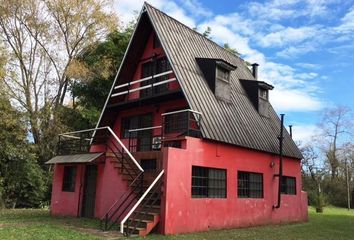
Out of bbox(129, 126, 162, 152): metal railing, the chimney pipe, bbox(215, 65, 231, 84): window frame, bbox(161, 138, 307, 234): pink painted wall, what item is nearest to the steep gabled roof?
bbox(161, 138, 307, 234): pink painted wall

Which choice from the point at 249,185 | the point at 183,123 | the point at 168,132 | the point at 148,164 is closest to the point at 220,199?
the point at 249,185

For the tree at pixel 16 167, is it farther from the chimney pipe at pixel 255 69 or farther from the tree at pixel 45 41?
the chimney pipe at pixel 255 69

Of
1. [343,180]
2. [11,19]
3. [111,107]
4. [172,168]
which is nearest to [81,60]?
[11,19]

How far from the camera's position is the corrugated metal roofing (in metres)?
15.9

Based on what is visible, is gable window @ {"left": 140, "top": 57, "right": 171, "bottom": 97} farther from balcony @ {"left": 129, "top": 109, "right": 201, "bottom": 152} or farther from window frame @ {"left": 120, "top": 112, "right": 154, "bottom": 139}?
balcony @ {"left": 129, "top": 109, "right": 201, "bottom": 152}

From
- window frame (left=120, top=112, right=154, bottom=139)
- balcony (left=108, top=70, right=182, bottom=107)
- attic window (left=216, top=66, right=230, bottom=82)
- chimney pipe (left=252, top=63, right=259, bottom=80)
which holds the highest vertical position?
chimney pipe (left=252, top=63, right=259, bottom=80)

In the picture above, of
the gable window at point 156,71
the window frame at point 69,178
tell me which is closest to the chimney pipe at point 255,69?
the gable window at point 156,71

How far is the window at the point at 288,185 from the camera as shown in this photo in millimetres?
20519

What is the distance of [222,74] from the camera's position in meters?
18.4

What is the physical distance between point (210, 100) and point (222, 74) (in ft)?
7.21

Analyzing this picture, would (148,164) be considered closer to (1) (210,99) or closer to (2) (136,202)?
(2) (136,202)

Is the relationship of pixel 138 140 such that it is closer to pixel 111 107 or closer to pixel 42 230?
pixel 111 107

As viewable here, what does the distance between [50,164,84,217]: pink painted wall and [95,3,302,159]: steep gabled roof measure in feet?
23.5

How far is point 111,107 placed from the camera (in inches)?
768
